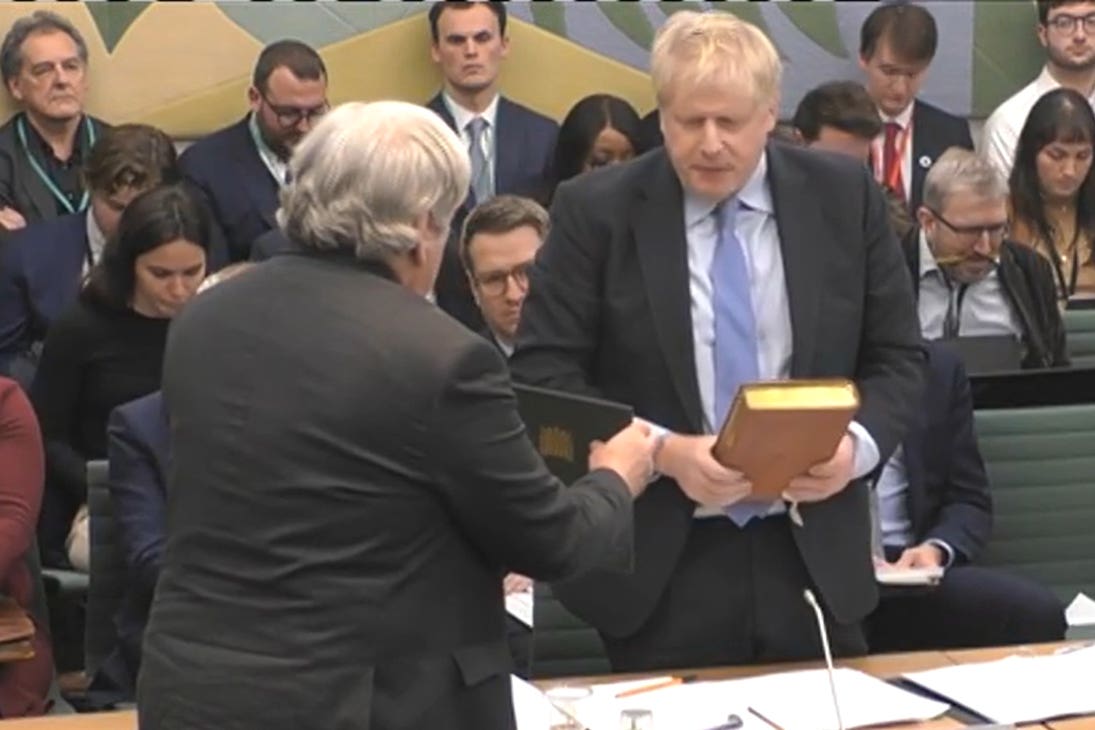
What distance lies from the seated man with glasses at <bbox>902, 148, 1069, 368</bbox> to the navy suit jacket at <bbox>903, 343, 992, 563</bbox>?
2.73 feet

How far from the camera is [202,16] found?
18.8 feet

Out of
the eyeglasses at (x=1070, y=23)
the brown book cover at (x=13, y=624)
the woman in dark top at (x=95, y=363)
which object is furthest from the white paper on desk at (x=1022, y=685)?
the eyeglasses at (x=1070, y=23)

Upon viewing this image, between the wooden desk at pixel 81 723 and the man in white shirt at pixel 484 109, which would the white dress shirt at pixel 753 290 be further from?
the man in white shirt at pixel 484 109

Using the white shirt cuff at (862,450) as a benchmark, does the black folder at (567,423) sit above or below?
above

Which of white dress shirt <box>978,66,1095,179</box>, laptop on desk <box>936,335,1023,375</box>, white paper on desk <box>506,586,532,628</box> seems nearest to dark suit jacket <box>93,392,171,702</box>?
white paper on desk <box>506,586,532,628</box>

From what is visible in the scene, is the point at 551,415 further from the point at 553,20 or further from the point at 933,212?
the point at 553,20

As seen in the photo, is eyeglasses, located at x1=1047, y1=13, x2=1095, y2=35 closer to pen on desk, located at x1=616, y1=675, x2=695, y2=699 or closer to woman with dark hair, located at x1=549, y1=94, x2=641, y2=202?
woman with dark hair, located at x1=549, y1=94, x2=641, y2=202


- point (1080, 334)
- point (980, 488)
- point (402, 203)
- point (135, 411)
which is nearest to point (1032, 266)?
point (1080, 334)

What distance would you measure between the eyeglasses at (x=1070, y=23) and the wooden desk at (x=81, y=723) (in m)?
4.28

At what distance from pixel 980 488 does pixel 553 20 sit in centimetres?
267

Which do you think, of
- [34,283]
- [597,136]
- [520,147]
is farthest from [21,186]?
[597,136]

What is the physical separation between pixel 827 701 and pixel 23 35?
11.8 ft

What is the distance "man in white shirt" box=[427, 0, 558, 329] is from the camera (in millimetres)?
5504

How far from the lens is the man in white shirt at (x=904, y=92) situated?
5797 mm
